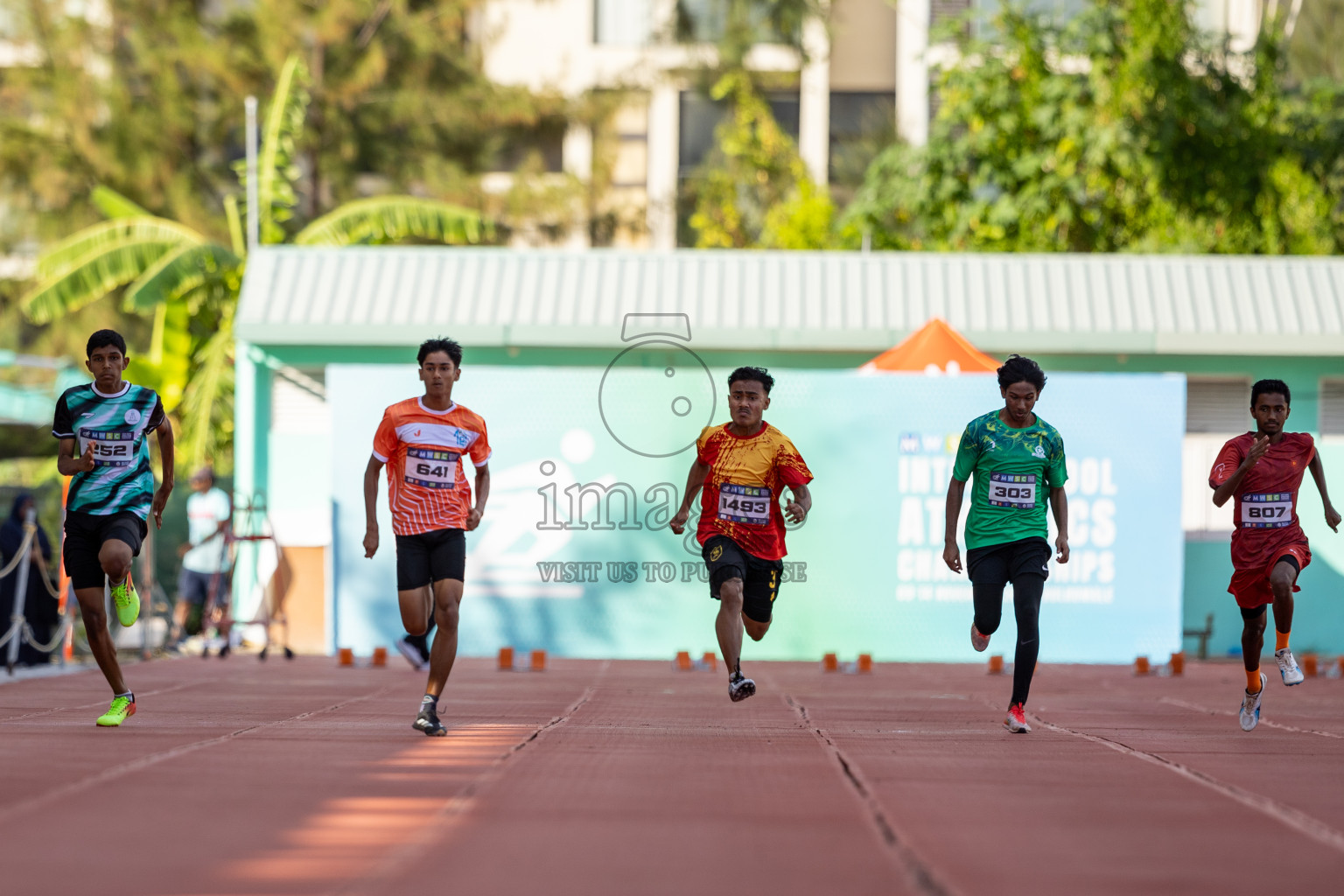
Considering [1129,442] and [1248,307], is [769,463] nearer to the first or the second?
[1129,442]

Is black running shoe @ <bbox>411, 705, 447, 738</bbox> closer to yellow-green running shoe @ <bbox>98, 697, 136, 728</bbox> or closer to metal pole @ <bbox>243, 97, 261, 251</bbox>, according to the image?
yellow-green running shoe @ <bbox>98, 697, 136, 728</bbox>

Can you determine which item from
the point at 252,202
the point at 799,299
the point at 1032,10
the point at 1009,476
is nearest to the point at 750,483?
the point at 1009,476

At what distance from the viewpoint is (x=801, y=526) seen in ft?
44.6

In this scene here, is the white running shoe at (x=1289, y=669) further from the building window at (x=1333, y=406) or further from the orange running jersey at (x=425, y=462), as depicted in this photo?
the building window at (x=1333, y=406)

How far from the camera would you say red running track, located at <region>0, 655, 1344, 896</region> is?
4.36 meters

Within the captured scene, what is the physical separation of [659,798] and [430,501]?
8.68 ft

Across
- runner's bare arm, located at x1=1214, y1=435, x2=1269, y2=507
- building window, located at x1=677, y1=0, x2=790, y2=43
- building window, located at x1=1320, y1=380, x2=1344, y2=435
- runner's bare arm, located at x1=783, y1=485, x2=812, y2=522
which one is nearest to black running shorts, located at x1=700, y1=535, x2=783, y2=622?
runner's bare arm, located at x1=783, y1=485, x2=812, y2=522

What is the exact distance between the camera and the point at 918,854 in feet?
15.2

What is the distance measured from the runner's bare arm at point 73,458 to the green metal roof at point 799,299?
26.0ft

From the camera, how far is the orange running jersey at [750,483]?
28.0ft

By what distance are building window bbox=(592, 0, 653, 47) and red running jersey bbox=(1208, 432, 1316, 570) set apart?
2818 centimetres

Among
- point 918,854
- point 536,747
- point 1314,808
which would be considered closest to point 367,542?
point 536,747

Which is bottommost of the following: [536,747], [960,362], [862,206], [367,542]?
[536,747]

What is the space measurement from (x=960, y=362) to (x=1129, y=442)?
169cm
